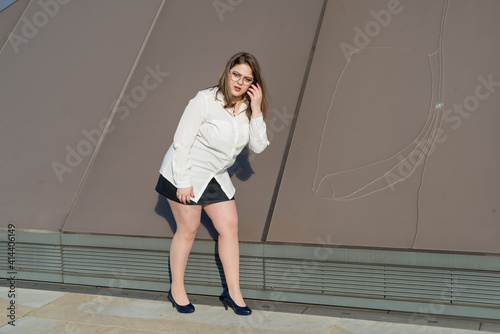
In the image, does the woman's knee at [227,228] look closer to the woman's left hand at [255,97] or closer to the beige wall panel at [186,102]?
the beige wall panel at [186,102]

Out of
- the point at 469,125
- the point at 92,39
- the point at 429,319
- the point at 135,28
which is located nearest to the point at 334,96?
the point at 469,125

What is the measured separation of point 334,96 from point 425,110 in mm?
634

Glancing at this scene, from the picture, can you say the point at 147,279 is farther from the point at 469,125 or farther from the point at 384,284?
the point at 469,125

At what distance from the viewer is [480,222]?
11.3 ft

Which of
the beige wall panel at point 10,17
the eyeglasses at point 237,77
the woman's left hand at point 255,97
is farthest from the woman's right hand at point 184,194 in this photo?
the beige wall panel at point 10,17

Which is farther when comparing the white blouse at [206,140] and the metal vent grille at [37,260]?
the metal vent grille at [37,260]

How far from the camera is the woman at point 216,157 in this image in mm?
3305

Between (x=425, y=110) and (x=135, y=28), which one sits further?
(x=135, y=28)

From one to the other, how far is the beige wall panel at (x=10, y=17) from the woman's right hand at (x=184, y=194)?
346 centimetres

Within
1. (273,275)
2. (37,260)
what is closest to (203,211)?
(273,275)

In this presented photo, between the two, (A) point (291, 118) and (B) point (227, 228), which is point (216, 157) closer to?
(B) point (227, 228)

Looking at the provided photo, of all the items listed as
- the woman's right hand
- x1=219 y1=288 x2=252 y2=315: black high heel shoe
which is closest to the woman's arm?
the woman's right hand

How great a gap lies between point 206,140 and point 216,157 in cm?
12

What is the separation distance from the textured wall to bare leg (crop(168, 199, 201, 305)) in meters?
0.34
